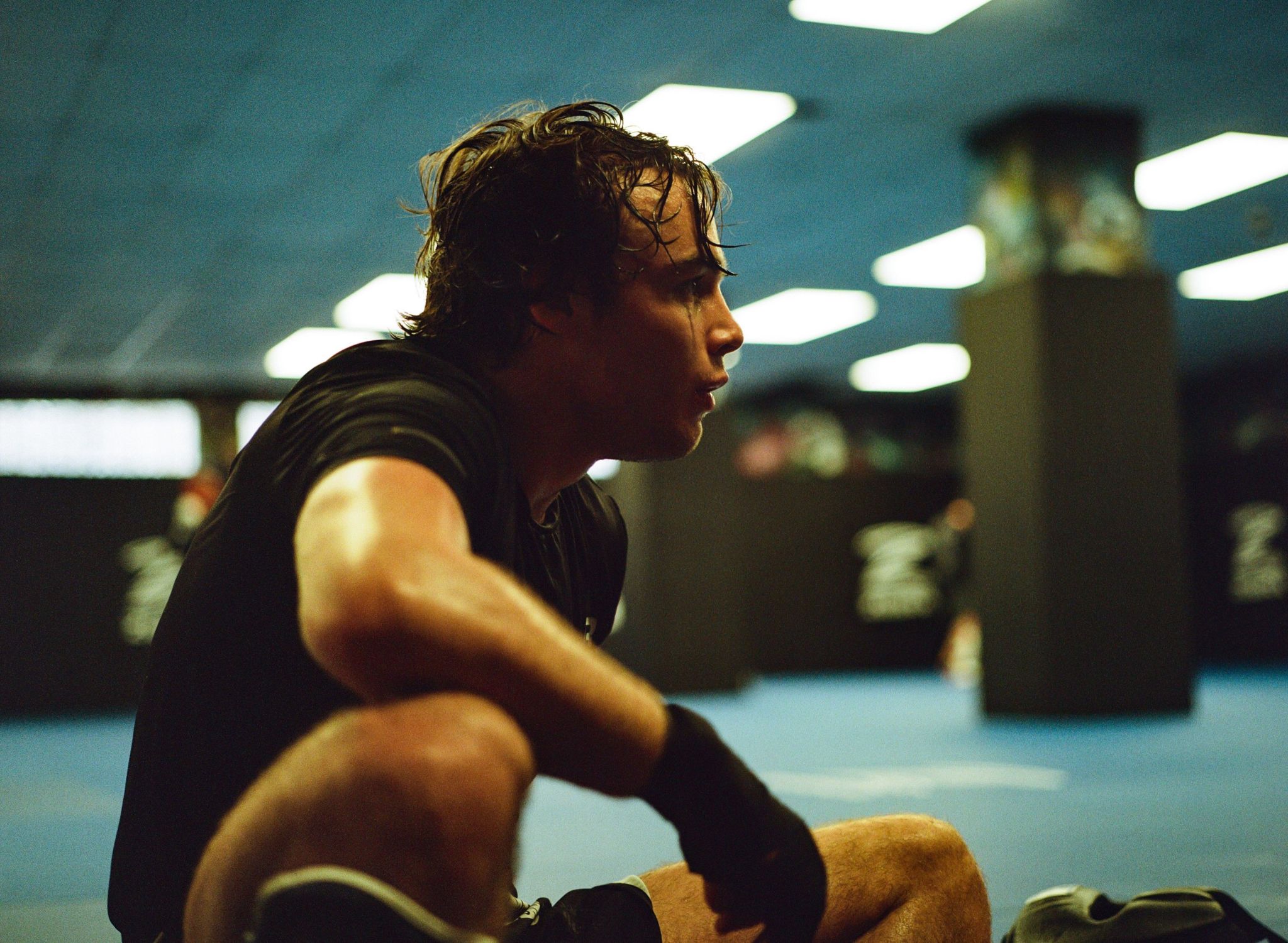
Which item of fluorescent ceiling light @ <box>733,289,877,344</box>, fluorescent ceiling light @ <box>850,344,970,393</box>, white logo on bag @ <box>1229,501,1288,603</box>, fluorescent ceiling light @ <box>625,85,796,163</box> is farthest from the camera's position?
fluorescent ceiling light @ <box>850,344,970,393</box>

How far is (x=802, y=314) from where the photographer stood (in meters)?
12.3

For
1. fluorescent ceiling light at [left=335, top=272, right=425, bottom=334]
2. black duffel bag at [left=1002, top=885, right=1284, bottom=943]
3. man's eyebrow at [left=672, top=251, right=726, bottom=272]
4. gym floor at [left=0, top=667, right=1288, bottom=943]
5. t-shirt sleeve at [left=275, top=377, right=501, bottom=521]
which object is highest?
fluorescent ceiling light at [left=335, top=272, right=425, bottom=334]

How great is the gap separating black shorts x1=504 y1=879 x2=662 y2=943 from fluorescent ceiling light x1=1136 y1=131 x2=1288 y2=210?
6.98m

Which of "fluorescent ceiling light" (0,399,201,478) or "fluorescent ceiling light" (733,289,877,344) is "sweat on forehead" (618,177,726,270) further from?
"fluorescent ceiling light" (0,399,201,478)

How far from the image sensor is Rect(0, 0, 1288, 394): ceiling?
236 inches

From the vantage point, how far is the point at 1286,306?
39.7 feet

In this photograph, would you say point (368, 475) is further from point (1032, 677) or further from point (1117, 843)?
point (1032, 677)

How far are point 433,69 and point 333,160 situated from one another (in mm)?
1538

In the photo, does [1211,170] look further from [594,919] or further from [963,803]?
[594,919]

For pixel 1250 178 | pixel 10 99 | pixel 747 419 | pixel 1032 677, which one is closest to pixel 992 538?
pixel 1032 677

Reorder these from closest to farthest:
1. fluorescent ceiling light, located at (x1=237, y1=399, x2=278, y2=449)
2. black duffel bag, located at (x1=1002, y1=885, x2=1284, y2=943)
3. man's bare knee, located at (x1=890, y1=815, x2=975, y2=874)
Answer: man's bare knee, located at (x1=890, y1=815, x2=975, y2=874), black duffel bag, located at (x1=1002, y1=885, x2=1284, y2=943), fluorescent ceiling light, located at (x1=237, y1=399, x2=278, y2=449)

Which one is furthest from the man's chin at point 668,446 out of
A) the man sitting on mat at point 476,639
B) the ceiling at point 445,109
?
the ceiling at point 445,109

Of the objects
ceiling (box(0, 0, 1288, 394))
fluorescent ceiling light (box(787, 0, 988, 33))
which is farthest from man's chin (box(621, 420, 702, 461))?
fluorescent ceiling light (box(787, 0, 988, 33))

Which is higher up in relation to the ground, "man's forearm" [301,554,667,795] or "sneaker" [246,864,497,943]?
"man's forearm" [301,554,667,795]
